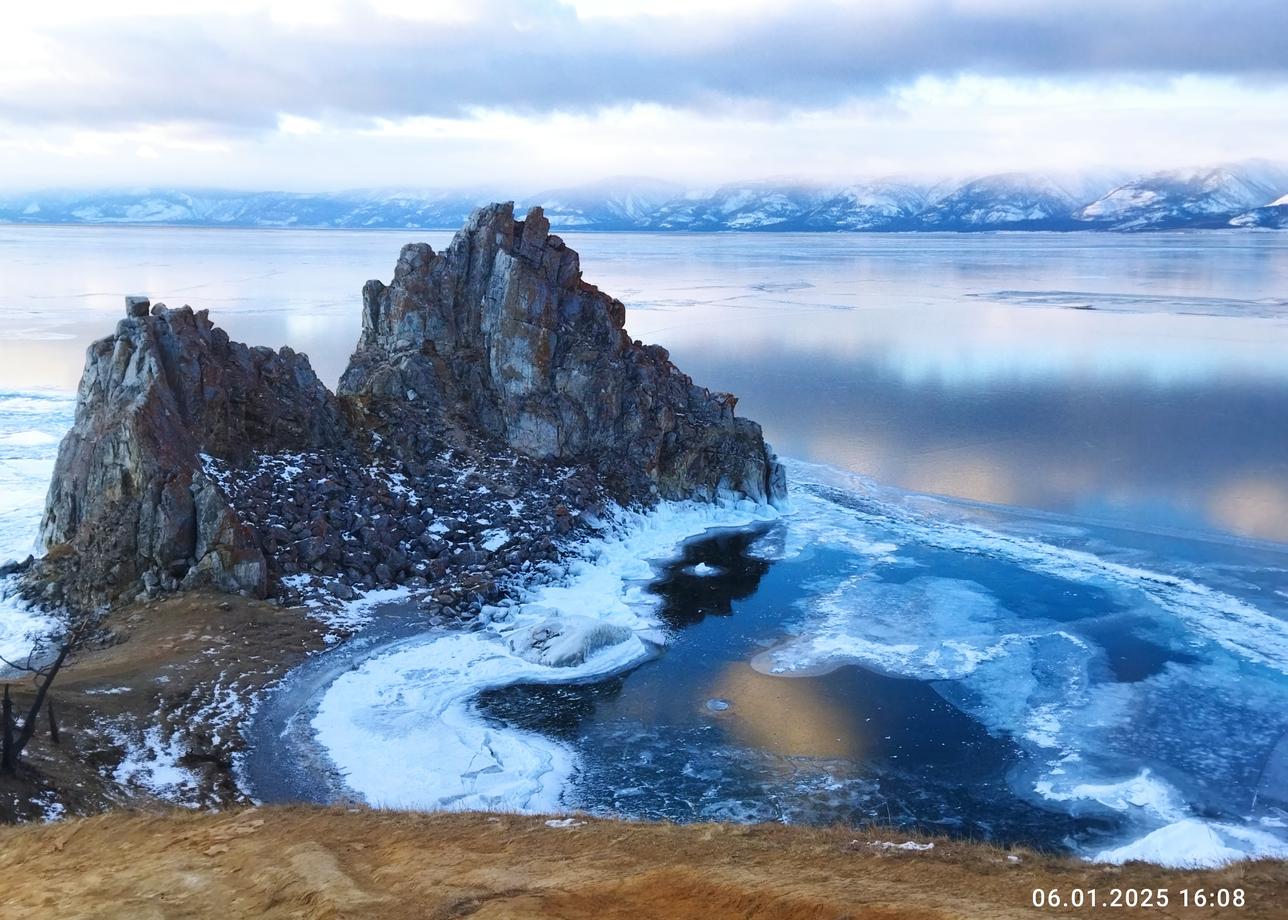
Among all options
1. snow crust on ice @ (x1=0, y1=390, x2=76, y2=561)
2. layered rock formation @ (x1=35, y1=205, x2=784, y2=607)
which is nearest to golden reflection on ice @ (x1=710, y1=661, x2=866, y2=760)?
layered rock formation @ (x1=35, y1=205, x2=784, y2=607)

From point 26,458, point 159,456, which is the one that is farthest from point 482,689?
point 26,458

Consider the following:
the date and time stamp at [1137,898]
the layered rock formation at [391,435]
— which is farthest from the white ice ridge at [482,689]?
the date and time stamp at [1137,898]

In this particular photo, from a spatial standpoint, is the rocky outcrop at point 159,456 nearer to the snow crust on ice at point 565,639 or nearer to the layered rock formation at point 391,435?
the layered rock formation at point 391,435

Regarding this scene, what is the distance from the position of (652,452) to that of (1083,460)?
71.3 ft

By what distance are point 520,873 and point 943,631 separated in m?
19.8

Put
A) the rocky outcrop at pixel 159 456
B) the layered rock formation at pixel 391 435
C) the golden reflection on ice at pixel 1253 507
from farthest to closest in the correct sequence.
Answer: the golden reflection on ice at pixel 1253 507 < the layered rock formation at pixel 391 435 < the rocky outcrop at pixel 159 456

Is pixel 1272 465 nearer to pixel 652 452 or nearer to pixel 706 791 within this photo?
pixel 652 452

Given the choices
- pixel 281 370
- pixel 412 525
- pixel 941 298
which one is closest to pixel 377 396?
pixel 281 370

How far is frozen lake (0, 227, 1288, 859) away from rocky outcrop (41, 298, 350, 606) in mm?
5455

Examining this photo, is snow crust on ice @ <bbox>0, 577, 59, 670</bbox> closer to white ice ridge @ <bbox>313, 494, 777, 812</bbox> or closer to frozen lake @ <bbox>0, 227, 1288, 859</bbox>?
frozen lake @ <bbox>0, 227, 1288, 859</bbox>

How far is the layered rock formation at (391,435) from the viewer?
1273 inches

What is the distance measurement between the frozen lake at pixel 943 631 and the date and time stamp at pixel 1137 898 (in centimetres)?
606

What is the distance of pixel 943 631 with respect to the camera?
31.8 metres

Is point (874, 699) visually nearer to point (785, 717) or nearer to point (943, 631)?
point (785, 717)
